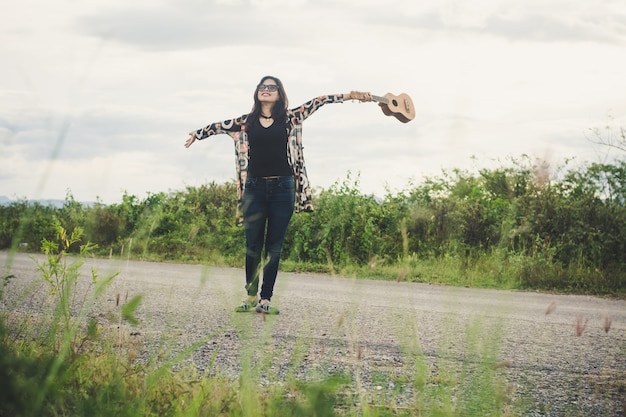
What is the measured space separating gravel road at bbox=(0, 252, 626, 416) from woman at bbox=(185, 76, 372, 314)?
0.48 metres

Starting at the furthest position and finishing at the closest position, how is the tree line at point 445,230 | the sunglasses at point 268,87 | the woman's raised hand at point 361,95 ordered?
the tree line at point 445,230 < the woman's raised hand at point 361,95 < the sunglasses at point 268,87

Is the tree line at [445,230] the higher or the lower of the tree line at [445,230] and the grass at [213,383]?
the higher

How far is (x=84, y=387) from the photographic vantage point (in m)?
2.90

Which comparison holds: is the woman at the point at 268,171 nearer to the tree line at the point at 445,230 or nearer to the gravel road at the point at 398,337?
the gravel road at the point at 398,337

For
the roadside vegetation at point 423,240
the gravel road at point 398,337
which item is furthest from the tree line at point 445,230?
the gravel road at point 398,337

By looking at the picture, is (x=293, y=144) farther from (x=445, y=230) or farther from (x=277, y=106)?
(x=445, y=230)

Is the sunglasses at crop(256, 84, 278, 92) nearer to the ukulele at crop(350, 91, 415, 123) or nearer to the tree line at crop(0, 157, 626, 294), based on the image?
the ukulele at crop(350, 91, 415, 123)

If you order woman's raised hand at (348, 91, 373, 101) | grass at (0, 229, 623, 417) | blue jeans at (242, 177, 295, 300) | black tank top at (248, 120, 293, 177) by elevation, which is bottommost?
grass at (0, 229, 623, 417)

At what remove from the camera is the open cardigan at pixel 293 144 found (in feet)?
20.7

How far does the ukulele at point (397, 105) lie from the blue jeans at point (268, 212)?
116 centimetres

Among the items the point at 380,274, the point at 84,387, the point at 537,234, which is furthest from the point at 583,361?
the point at 537,234

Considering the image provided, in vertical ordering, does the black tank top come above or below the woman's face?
below

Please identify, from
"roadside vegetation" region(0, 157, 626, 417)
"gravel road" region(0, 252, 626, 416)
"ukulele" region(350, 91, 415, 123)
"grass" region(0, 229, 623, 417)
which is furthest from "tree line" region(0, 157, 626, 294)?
"grass" region(0, 229, 623, 417)

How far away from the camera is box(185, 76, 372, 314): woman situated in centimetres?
616
